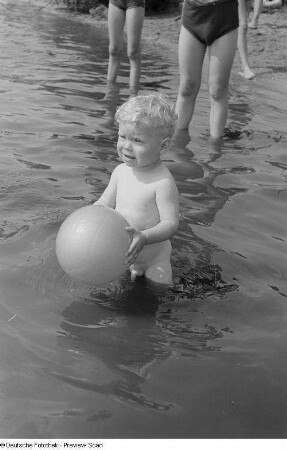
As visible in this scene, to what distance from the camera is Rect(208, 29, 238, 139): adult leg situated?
6.10 metres

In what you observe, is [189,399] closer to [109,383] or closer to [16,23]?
[109,383]

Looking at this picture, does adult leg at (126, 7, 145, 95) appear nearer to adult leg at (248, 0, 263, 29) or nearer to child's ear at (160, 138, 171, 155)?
child's ear at (160, 138, 171, 155)

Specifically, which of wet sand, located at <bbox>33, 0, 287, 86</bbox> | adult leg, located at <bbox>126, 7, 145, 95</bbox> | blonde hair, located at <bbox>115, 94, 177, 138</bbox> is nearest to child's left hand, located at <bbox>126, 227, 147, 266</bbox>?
blonde hair, located at <bbox>115, 94, 177, 138</bbox>

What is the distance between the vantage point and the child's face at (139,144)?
12.0 feet

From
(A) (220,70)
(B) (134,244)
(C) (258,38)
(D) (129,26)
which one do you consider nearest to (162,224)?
(B) (134,244)

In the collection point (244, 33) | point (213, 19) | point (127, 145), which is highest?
point (213, 19)

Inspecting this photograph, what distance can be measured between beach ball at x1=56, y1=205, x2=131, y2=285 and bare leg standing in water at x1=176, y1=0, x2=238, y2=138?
3.16 meters

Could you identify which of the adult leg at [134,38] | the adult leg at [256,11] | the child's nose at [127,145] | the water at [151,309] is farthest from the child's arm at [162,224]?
the adult leg at [256,11]

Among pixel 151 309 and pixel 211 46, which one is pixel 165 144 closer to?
pixel 151 309

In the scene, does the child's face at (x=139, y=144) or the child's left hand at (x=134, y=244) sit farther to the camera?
the child's face at (x=139, y=144)

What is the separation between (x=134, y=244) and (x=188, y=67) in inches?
132

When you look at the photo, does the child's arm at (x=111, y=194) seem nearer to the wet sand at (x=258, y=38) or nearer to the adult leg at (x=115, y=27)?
the adult leg at (x=115, y=27)

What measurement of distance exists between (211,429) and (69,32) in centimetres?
1336

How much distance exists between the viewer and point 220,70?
621 cm
